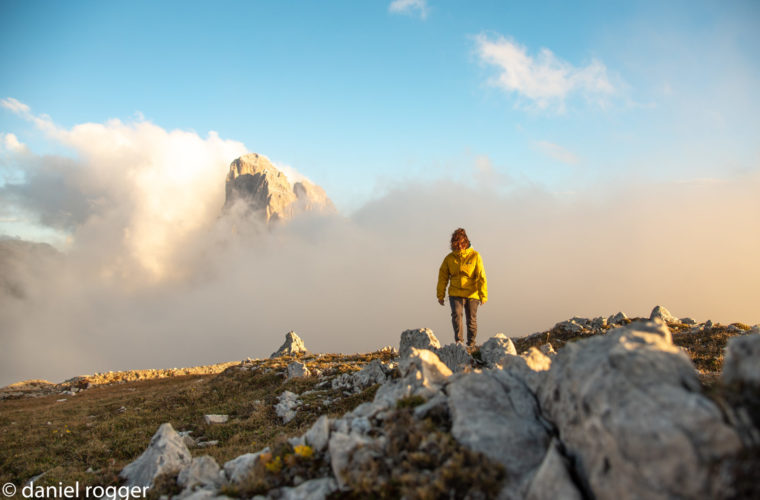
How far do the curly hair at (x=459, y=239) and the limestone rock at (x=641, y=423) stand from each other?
1148 cm

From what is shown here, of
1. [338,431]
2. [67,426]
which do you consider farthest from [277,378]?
[338,431]

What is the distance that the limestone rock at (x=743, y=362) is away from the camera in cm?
490

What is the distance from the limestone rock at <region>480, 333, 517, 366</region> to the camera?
15.9 meters

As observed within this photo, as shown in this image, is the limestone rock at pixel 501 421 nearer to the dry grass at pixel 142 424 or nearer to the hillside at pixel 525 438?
the hillside at pixel 525 438

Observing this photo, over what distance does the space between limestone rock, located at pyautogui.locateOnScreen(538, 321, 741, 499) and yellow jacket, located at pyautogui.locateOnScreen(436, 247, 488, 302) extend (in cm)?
1126

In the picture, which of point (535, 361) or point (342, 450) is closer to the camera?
point (342, 450)

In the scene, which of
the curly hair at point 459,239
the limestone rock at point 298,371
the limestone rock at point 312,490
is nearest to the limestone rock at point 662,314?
the curly hair at point 459,239

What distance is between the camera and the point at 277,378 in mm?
26094

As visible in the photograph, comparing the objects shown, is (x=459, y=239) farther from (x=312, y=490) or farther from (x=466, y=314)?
(x=312, y=490)

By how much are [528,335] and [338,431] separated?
27.1 meters

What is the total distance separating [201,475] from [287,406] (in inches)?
415

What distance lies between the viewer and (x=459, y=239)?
18156 mm

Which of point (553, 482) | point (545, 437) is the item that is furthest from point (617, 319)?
point (553, 482)

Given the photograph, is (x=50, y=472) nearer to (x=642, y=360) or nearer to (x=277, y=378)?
(x=277, y=378)
